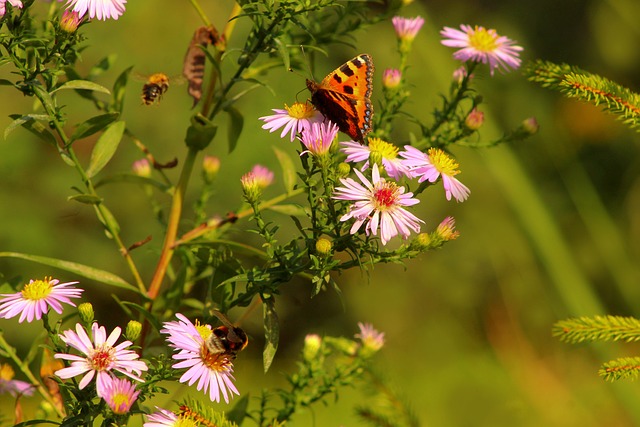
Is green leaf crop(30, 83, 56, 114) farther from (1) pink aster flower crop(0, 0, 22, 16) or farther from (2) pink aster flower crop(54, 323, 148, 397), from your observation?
(2) pink aster flower crop(54, 323, 148, 397)

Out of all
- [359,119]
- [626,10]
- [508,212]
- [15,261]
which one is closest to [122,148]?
[15,261]

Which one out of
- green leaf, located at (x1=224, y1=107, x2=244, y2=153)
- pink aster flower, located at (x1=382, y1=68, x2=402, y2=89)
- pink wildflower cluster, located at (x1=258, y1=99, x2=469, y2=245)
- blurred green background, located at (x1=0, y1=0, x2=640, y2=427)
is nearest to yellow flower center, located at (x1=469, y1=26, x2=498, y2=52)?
pink aster flower, located at (x1=382, y1=68, x2=402, y2=89)

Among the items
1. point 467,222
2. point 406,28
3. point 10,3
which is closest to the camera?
point 10,3

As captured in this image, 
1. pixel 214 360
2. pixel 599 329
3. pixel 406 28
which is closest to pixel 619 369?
pixel 599 329

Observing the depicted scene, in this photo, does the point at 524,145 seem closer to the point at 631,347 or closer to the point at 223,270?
the point at 631,347

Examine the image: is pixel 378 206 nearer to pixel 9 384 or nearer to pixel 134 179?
pixel 134 179

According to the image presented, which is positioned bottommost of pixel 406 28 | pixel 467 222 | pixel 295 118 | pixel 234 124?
pixel 295 118
